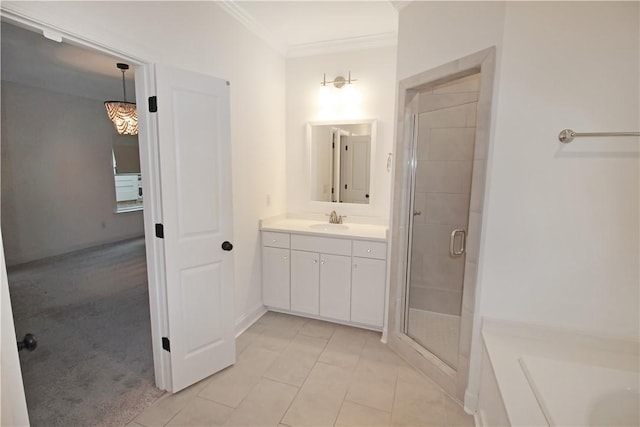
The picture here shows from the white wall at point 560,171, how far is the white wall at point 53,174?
5589 millimetres

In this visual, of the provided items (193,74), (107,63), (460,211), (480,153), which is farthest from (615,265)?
(107,63)

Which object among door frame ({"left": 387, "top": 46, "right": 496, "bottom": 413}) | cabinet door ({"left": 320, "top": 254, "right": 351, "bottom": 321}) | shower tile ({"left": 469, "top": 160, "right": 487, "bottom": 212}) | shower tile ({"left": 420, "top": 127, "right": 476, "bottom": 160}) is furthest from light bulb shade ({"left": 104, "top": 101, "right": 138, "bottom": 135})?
shower tile ({"left": 469, "top": 160, "right": 487, "bottom": 212})

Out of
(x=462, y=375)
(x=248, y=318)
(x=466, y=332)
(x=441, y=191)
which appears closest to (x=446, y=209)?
(x=441, y=191)

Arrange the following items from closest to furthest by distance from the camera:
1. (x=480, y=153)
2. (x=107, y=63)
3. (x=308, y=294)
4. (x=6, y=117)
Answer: (x=480, y=153) < (x=308, y=294) < (x=107, y=63) < (x=6, y=117)

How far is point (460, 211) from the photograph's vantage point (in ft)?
9.57

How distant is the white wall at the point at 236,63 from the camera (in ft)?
5.11

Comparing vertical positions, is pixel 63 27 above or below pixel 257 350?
above

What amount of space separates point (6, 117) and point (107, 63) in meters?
2.02

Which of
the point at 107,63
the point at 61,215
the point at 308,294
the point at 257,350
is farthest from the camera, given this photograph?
the point at 61,215

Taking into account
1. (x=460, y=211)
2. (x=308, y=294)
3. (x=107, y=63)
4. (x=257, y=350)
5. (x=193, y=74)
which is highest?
(x=107, y=63)

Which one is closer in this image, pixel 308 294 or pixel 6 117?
pixel 308 294

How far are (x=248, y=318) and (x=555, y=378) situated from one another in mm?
2327

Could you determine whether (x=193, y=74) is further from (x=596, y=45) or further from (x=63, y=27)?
(x=596, y=45)

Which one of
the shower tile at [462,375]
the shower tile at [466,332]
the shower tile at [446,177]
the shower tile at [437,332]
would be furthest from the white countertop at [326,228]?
the shower tile at [462,375]
